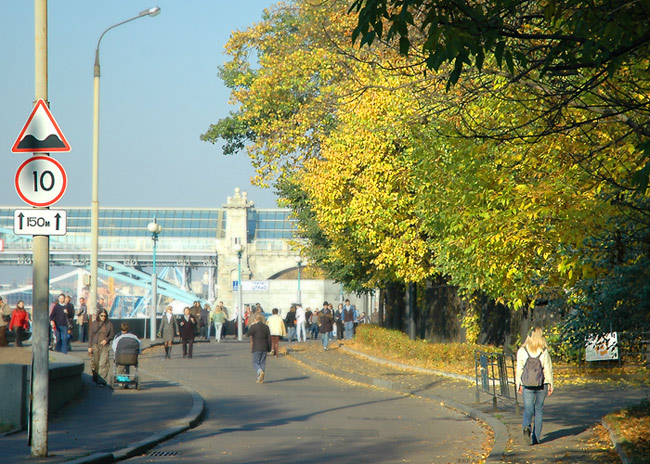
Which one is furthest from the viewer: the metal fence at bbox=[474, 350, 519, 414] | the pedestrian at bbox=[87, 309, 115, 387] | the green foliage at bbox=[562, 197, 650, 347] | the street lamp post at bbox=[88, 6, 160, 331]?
the street lamp post at bbox=[88, 6, 160, 331]

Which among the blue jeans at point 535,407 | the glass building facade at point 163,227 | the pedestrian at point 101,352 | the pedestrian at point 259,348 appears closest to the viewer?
the blue jeans at point 535,407

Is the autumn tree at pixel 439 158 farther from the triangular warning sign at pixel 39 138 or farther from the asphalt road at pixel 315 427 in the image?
the triangular warning sign at pixel 39 138

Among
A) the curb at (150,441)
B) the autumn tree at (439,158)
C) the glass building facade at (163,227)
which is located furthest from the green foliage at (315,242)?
the glass building facade at (163,227)

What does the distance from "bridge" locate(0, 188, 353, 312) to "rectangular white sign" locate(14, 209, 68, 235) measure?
256 ft

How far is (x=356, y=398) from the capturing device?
18578 mm

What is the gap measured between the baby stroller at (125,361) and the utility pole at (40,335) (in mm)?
8685

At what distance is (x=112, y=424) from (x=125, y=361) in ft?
17.9

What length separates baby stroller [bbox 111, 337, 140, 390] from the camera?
61.7 ft

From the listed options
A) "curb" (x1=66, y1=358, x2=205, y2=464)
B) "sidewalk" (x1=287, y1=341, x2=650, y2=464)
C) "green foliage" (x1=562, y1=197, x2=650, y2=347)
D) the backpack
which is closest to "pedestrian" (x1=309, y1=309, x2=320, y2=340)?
"sidewalk" (x1=287, y1=341, x2=650, y2=464)

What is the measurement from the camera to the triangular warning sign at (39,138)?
10164 millimetres

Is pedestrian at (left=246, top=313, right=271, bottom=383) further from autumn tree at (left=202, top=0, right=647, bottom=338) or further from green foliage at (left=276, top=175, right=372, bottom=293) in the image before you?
green foliage at (left=276, top=175, right=372, bottom=293)

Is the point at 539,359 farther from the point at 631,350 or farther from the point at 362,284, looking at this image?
the point at 362,284

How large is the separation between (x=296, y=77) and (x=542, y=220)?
21530 millimetres

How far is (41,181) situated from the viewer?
1016 cm
